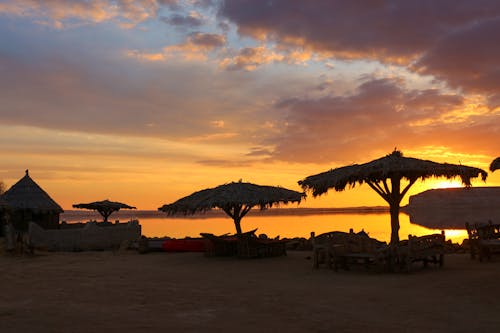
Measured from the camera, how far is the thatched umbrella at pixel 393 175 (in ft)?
56.0

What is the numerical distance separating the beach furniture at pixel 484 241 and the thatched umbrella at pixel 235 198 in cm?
695

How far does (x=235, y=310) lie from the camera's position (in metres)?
9.92

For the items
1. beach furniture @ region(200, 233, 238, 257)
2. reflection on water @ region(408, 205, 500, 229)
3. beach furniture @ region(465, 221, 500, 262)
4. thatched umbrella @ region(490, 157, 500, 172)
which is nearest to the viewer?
thatched umbrella @ region(490, 157, 500, 172)

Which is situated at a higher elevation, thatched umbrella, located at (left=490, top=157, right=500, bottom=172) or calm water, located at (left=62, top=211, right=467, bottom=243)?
thatched umbrella, located at (left=490, top=157, right=500, bottom=172)

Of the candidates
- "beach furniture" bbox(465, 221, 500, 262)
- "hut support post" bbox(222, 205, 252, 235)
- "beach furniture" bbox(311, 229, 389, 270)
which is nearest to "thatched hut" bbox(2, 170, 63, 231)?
"hut support post" bbox(222, 205, 252, 235)

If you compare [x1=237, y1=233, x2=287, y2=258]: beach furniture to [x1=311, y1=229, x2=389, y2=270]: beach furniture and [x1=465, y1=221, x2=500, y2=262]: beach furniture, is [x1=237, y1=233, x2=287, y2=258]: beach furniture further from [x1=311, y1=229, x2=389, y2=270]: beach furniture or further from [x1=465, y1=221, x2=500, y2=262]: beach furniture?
[x1=465, y1=221, x2=500, y2=262]: beach furniture

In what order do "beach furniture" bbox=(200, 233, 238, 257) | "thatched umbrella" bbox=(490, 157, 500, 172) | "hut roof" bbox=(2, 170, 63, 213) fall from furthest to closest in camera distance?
"hut roof" bbox=(2, 170, 63, 213) < "beach furniture" bbox=(200, 233, 238, 257) < "thatched umbrella" bbox=(490, 157, 500, 172)

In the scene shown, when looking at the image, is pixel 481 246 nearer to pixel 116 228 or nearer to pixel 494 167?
pixel 494 167

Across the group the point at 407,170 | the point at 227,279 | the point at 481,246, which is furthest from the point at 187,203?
the point at 481,246

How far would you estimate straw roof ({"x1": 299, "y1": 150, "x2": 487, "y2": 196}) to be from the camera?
670 inches

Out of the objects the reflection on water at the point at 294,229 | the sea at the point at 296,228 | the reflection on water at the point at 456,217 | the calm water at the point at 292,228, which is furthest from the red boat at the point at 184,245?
the reflection on water at the point at 456,217

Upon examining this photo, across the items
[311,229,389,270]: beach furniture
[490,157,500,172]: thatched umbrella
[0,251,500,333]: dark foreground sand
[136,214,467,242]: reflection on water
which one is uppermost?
[490,157,500,172]: thatched umbrella

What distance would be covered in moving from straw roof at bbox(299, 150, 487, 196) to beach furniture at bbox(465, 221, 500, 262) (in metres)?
1.76

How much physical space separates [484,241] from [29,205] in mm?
25395
